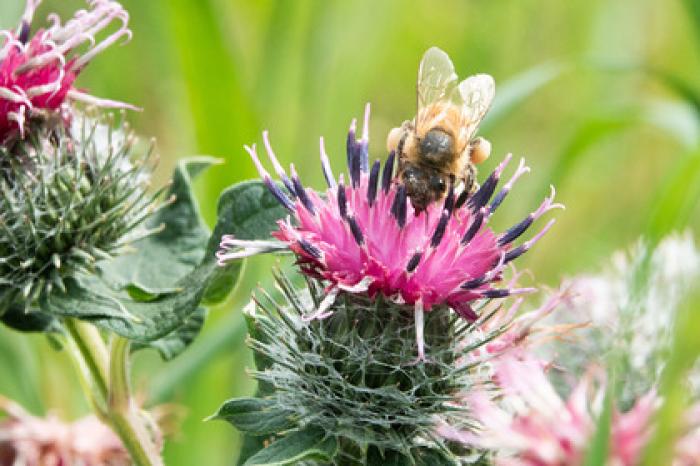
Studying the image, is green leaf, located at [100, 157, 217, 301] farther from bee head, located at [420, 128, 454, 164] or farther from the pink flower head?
bee head, located at [420, 128, 454, 164]

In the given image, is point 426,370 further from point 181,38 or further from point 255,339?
point 181,38

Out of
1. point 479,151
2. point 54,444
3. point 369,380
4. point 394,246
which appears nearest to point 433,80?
point 479,151

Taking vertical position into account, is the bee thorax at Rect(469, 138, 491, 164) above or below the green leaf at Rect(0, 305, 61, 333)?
above

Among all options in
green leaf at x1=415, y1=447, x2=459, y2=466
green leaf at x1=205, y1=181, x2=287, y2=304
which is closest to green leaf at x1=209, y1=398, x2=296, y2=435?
green leaf at x1=415, y1=447, x2=459, y2=466

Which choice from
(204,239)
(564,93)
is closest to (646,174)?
(564,93)

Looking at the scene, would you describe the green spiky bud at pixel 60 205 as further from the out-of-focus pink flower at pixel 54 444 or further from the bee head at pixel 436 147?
the bee head at pixel 436 147

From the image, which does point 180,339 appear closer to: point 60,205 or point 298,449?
point 60,205

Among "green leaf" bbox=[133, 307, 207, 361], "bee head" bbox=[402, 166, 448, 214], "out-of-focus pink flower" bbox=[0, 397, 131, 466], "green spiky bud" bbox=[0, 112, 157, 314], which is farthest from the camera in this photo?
"out-of-focus pink flower" bbox=[0, 397, 131, 466]
